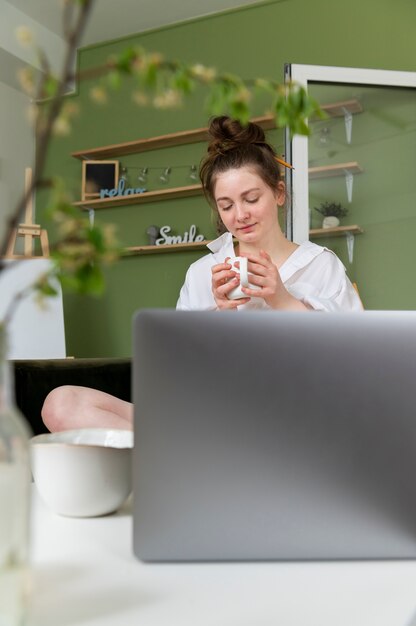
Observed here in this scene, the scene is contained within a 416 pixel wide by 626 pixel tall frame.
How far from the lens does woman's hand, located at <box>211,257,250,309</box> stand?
1.47 m

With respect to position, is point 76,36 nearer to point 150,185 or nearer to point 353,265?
point 353,265

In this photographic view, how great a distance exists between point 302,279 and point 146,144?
2.37 metres

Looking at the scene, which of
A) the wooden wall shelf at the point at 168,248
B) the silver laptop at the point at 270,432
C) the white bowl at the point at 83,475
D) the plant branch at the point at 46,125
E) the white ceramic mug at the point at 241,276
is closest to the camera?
the plant branch at the point at 46,125

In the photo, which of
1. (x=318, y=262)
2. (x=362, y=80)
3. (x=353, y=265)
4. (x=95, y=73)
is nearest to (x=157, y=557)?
(x=95, y=73)

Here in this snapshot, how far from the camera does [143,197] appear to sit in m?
3.90

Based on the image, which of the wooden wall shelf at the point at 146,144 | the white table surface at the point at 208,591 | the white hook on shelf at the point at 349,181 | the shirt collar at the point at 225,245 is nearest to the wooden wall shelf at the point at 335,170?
the white hook on shelf at the point at 349,181

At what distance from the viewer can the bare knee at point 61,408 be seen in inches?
42.7

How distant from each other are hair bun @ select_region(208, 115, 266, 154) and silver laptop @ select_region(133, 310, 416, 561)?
4.69 ft

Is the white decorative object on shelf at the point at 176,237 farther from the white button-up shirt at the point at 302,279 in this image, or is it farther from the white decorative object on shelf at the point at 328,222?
the white button-up shirt at the point at 302,279

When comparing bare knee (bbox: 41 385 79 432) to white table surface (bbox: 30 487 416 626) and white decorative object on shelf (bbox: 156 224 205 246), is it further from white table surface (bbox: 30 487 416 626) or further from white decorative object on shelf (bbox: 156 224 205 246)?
white decorative object on shelf (bbox: 156 224 205 246)

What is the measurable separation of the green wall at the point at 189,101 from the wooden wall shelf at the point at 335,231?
952 mm

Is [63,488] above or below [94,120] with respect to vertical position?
below

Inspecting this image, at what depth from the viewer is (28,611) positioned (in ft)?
1.16

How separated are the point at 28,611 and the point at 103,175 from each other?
3.89 m
